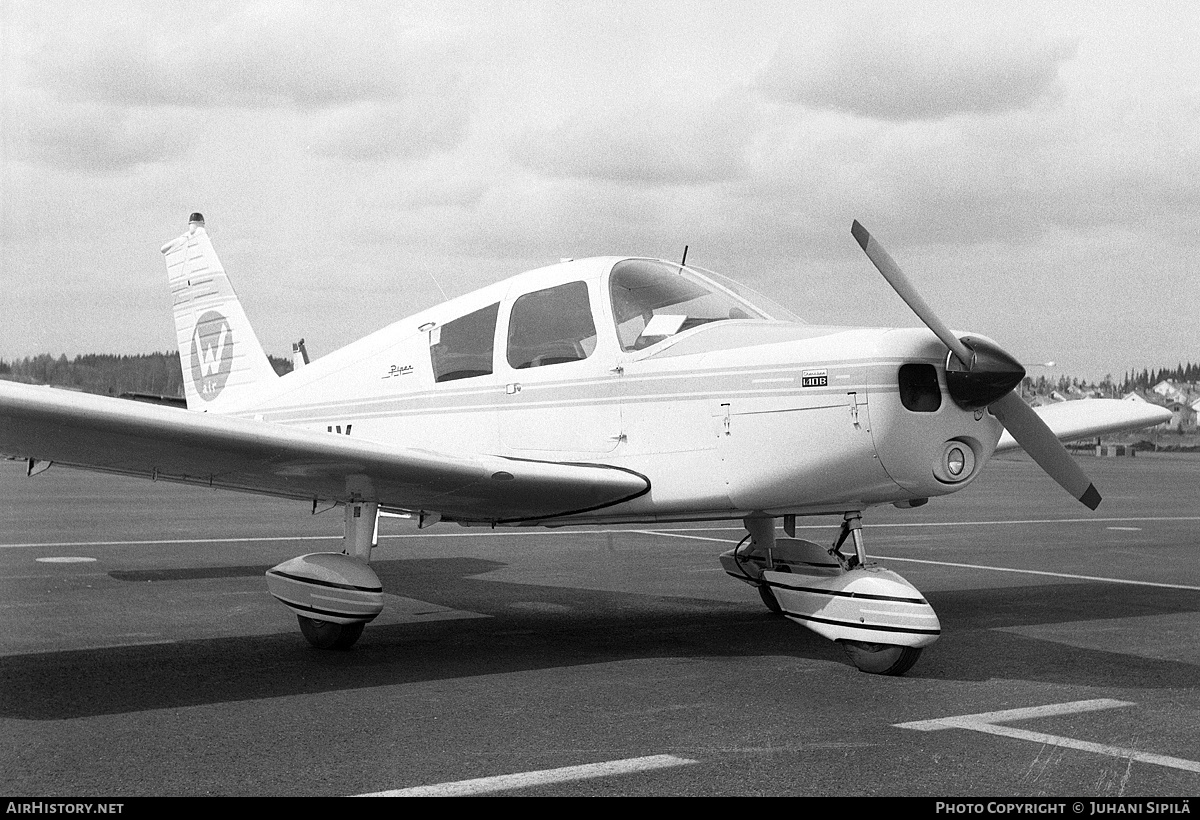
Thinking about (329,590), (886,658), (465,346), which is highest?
(465,346)

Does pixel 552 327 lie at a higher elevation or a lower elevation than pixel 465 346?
higher

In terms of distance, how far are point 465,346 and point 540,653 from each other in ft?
7.16

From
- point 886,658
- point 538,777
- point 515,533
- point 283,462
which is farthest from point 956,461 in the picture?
point 515,533

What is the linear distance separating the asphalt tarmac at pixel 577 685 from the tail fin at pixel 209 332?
66.5 inches

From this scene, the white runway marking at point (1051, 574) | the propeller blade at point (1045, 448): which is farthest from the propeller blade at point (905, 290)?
the white runway marking at point (1051, 574)

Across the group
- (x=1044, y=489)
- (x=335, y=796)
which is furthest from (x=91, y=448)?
(x=1044, y=489)

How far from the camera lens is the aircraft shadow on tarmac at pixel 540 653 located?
6.00m

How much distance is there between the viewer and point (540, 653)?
7105 millimetres

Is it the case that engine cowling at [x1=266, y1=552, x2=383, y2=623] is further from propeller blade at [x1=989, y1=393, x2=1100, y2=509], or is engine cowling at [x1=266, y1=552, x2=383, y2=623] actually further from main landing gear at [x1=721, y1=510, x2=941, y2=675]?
propeller blade at [x1=989, y1=393, x2=1100, y2=509]

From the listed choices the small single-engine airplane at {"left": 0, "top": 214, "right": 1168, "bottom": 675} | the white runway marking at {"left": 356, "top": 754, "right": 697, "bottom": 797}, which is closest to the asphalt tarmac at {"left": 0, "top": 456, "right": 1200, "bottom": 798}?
the white runway marking at {"left": 356, "top": 754, "right": 697, "bottom": 797}

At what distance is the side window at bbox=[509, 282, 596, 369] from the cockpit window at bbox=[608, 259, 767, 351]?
22 centimetres

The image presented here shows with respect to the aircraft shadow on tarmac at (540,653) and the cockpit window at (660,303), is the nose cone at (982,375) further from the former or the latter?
the cockpit window at (660,303)

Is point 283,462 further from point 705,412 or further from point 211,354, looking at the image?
point 211,354
